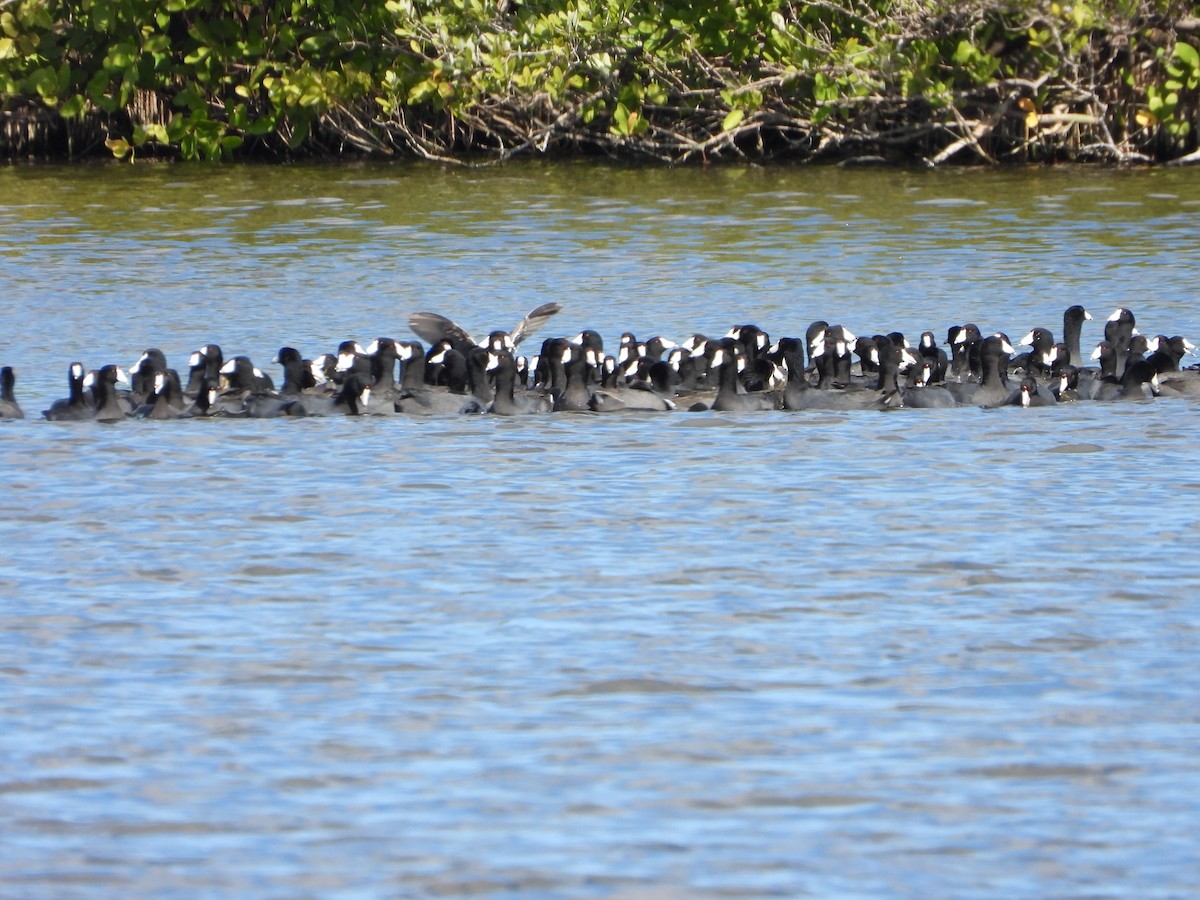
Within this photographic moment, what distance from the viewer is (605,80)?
34.3 m

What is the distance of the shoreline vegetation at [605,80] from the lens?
31.7 meters

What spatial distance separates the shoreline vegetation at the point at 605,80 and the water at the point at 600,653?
552 inches

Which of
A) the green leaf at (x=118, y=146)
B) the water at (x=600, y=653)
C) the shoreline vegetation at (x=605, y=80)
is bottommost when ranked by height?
the water at (x=600, y=653)

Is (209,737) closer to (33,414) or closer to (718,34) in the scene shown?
(33,414)

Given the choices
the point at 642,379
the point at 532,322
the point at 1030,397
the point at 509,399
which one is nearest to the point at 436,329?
the point at 532,322

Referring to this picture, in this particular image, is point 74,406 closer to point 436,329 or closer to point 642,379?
point 436,329

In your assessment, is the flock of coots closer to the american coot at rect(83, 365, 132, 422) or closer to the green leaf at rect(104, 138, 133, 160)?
the american coot at rect(83, 365, 132, 422)

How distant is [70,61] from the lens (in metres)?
39.0

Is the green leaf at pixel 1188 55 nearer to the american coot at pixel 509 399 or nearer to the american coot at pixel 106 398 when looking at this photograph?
A: the american coot at pixel 509 399

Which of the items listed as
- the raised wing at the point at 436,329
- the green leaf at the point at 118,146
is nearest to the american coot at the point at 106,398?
the raised wing at the point at 436,329

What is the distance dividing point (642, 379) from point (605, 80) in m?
19.5

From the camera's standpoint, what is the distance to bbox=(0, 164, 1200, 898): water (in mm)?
6547

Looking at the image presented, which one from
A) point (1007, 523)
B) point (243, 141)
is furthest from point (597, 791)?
point (243, 141)

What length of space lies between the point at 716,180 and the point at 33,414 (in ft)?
64.0
